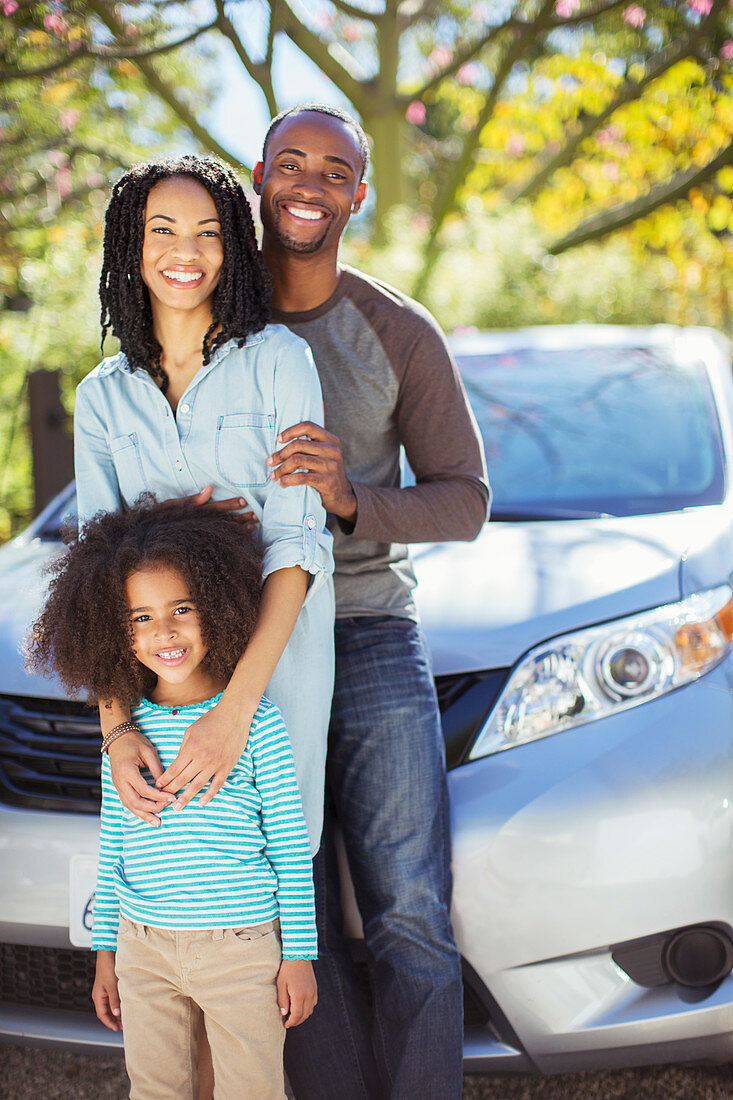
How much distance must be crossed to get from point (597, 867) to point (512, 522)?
42.6 inches

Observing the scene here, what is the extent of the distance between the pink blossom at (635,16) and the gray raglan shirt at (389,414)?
255 inches

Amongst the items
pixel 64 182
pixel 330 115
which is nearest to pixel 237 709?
pixel 330 115

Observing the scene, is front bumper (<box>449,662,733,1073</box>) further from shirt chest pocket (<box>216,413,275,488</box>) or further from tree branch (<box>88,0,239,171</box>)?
tree branch (<box>88,0,239,171</box>)

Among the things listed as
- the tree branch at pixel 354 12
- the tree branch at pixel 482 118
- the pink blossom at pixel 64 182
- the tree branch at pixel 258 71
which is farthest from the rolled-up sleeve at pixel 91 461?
the pink blossom at pixel 64 182

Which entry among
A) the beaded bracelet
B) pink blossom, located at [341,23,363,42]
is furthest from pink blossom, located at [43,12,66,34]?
the beaded bracelet

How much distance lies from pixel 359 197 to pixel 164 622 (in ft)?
3.50

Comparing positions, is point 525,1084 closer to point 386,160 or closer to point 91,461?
point 91,461

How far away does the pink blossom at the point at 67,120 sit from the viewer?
8.24 metres

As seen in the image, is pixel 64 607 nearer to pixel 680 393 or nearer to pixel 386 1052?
pixel 386 1052

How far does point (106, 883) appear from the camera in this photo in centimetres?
190

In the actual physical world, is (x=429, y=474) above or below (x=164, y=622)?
above

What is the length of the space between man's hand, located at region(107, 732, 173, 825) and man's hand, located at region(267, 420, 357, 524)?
0.52 metres

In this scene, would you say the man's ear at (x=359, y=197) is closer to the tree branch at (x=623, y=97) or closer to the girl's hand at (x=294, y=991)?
the girl's hand at (x=294, y=991)

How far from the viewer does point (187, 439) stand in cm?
196
